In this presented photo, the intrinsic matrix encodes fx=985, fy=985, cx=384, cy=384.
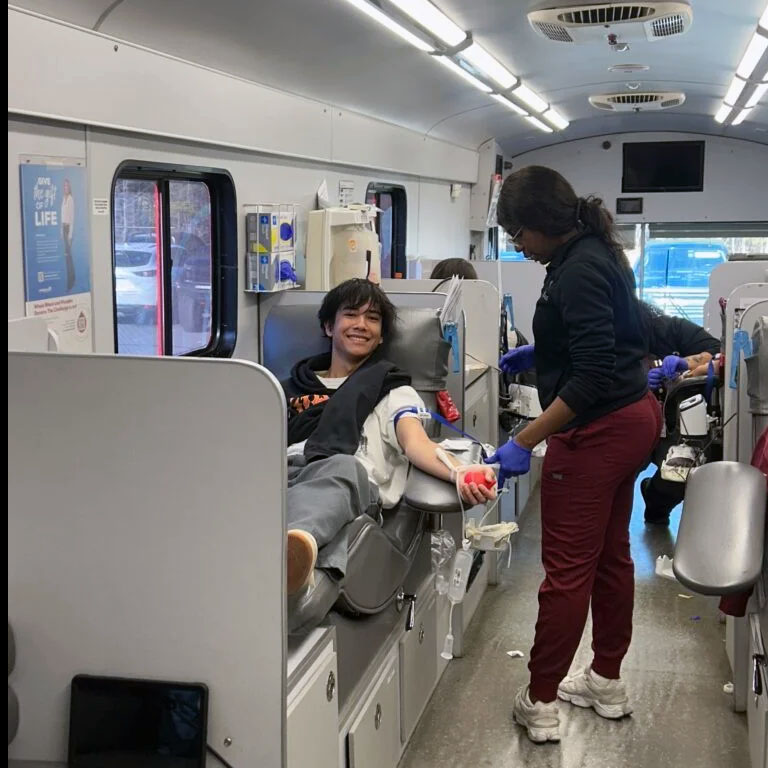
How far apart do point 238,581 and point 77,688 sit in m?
0.40

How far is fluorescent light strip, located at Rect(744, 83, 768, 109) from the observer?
7.20 metres

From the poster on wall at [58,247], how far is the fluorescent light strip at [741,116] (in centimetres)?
715

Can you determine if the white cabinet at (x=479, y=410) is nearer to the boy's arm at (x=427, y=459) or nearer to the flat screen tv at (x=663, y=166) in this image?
the boy's arm at (x=427, y=459)

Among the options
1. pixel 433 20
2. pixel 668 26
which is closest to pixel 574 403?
pixel 433 20

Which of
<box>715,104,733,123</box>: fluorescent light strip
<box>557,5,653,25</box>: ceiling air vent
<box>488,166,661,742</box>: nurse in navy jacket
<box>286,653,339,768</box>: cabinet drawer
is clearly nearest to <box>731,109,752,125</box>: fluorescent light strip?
<box>715,104,733,123</box>: fluorescent light strip

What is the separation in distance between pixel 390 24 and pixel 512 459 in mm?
2453

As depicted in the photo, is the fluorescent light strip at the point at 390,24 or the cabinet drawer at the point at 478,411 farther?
the cabinet drawer at the point at 478,411

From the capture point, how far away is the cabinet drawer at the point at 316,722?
1.97 m

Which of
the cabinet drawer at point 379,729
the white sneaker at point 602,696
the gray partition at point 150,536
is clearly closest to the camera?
the gray partition at point 150,536

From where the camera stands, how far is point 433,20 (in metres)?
4.65

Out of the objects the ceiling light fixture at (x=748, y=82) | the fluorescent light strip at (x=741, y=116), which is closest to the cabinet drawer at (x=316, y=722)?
the ceiling light fixture at (x=748, y=82)

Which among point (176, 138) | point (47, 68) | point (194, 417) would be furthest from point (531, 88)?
point (194, 417)

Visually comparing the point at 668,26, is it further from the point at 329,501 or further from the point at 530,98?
the point at 329,501

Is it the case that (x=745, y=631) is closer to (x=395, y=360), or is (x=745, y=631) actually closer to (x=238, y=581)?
(x=395, y=360)
